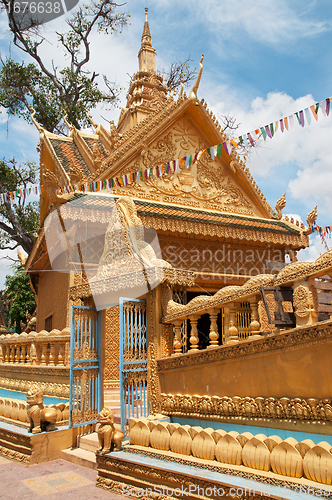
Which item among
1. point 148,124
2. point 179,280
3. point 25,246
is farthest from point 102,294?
point 25,246

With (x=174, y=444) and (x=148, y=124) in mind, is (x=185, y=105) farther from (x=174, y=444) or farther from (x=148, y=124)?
(x=174, y=444)

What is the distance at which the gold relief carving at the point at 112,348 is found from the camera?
7.83 meters

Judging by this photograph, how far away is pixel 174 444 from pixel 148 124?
24.1 ft

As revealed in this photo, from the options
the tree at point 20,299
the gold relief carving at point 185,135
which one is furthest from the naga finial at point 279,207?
the tree at point 20,299

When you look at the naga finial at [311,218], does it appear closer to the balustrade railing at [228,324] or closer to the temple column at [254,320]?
the balustrade railing at [228,324]

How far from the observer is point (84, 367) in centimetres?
552

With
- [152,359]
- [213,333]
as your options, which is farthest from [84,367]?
[213,333]

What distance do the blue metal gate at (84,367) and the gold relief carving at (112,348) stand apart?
215 cm

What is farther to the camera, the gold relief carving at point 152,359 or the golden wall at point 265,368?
the gold relief carving at point 152,359

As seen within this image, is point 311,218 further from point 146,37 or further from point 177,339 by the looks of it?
point 146,37

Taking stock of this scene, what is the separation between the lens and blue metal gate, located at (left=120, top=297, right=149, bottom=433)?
456cm

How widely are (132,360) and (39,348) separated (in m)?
3.57

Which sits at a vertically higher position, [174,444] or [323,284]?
[323,284]

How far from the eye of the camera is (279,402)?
10.5 ft
